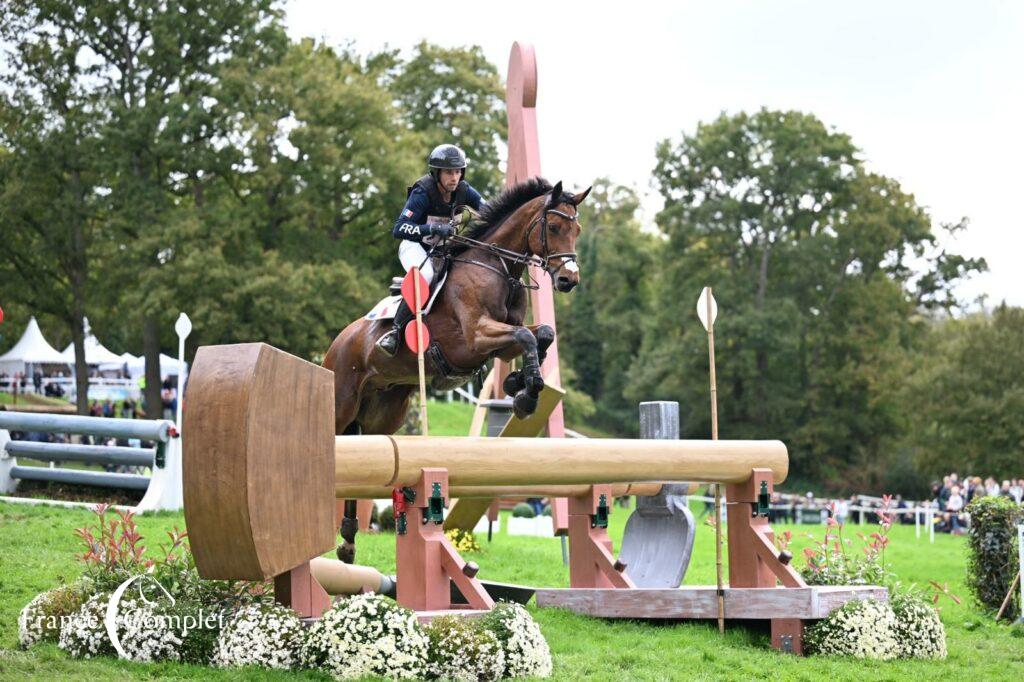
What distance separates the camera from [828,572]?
8242 millimetres

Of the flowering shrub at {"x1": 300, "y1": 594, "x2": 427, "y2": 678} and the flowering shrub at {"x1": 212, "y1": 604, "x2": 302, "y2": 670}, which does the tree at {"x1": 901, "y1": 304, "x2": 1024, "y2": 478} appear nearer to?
the flowering shrub at {"x1": 300, "y1": 594, "x2": 427, "y2": 678}

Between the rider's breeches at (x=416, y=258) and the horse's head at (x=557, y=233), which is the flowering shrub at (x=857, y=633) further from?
the rider's breeches at (x=416, y=258)

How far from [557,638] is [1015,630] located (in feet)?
14.2

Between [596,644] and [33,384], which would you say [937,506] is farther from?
[33,384]

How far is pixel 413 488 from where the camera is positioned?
6.42m

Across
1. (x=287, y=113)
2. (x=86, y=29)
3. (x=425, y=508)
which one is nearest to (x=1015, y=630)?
(x=425, y=508)

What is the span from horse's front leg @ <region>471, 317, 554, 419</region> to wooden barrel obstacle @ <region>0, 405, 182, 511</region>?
607 centimetres

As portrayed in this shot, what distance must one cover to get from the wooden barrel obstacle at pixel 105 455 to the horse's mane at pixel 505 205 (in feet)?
18.9

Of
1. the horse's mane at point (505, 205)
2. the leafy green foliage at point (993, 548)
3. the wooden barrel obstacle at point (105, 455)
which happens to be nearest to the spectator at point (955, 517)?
the leafy green foliage at point (993, 548)

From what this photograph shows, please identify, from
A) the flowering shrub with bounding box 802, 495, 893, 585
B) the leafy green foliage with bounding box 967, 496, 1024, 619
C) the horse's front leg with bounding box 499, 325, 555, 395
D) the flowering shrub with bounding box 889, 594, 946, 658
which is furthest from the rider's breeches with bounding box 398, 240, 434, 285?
the leafy green foliage with bounding box 967, 496, 1024, 619

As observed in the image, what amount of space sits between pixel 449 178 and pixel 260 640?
3.47 metres

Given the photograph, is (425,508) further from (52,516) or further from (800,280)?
(800,280)

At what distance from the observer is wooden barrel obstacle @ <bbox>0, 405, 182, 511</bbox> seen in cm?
1238

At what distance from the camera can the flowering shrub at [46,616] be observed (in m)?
6.23
